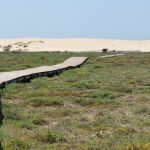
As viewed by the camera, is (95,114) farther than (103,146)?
Yes

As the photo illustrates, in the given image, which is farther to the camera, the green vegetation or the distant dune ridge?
the distant dune ridge

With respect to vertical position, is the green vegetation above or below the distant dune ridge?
above

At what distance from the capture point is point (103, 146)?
33.8 feet

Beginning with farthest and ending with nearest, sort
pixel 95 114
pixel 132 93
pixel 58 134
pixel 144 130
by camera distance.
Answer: pixel 132 93 → pixel 95 114 → pixel 144 130 → pixel 58 134

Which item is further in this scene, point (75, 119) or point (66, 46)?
point (66, 46)

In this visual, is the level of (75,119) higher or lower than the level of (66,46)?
higher

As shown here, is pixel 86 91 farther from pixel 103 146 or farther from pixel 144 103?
pixel 103 146

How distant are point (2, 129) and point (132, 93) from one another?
32.2ft

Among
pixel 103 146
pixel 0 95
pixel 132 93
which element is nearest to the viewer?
pixel 103 146

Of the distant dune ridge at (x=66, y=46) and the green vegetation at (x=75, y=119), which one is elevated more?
the green vegetation at (x=75, y=119)

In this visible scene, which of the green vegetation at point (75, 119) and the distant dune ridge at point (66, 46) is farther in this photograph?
the distant dune ridge at point (66, 46)

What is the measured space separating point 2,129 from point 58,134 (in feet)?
4.35

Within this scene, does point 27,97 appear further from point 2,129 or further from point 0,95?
point 2,129

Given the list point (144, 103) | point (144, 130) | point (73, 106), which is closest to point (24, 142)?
point (144, 130)
